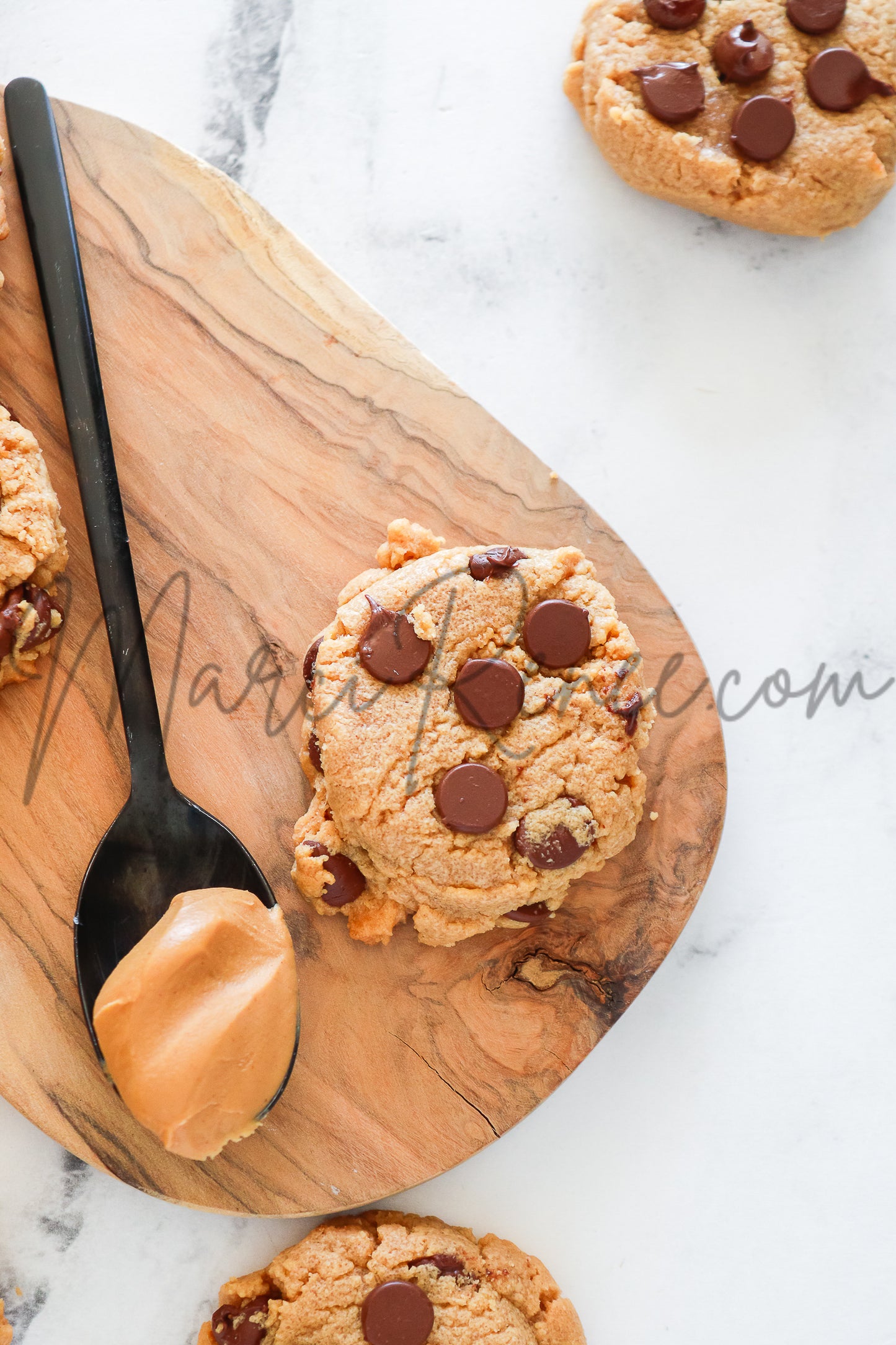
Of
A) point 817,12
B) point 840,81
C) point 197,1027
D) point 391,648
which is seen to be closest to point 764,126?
point 840,81

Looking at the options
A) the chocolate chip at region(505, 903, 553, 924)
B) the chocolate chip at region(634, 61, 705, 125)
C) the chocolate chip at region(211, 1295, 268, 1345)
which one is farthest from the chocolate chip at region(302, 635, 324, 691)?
the chocolate chip at region(634, 61, 705, 125)

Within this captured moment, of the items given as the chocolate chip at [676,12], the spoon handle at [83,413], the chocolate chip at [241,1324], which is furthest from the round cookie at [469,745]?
the chocolate chip at [676,12]

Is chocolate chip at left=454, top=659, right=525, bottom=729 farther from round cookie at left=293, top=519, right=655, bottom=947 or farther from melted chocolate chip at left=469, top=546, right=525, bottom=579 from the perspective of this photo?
melted chocolate chip at left=469, top=546, right=525, bottom=579

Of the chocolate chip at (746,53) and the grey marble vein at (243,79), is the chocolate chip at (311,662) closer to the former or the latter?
the grey marble vein at (243,79)

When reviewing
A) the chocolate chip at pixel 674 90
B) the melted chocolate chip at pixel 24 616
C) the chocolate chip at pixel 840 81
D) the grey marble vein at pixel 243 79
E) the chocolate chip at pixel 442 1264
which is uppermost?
the chocolate chip at pixel 840 81

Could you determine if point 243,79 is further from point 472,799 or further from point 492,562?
point 472,799

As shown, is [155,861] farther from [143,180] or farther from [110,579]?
[143,180]
